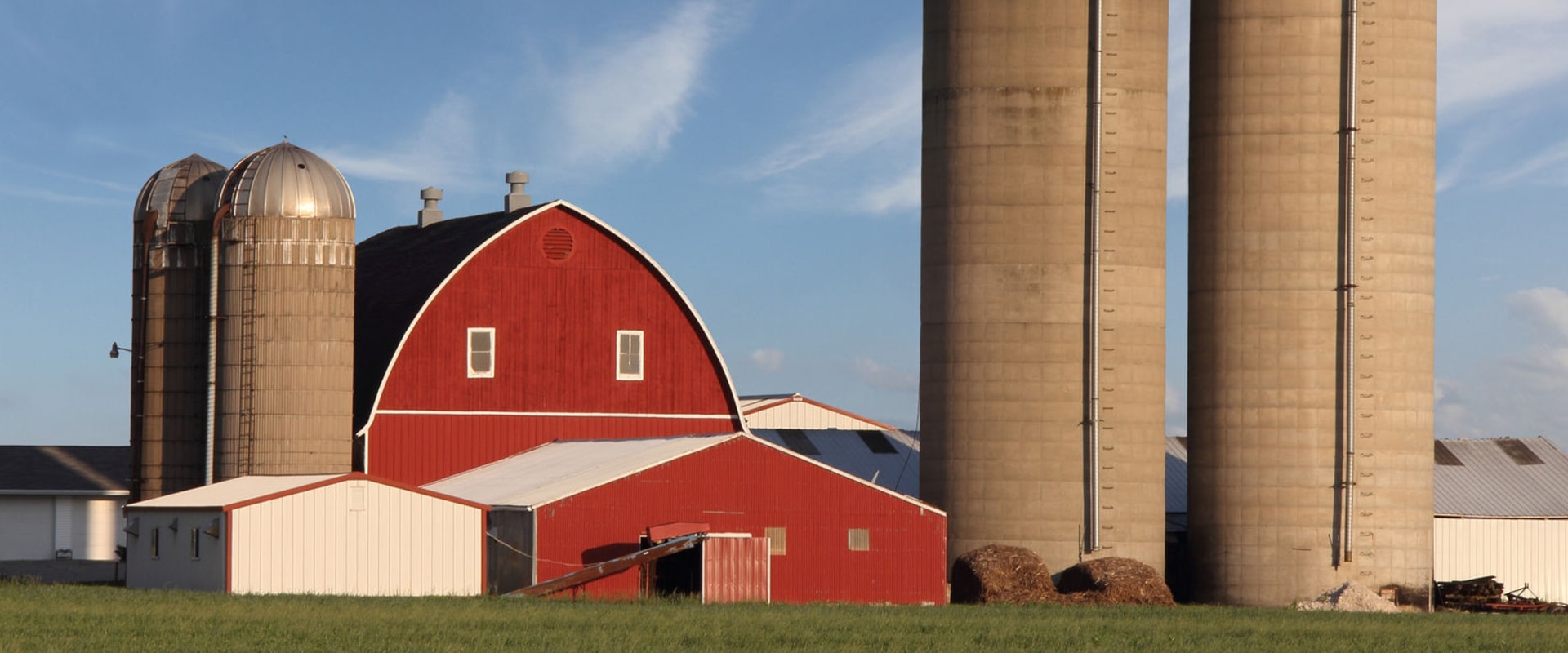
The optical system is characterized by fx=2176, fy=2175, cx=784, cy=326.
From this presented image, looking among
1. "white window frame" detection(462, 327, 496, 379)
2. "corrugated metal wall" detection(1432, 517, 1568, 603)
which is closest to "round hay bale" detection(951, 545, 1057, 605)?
"white window frame" detection(462, 327, 496, 379)

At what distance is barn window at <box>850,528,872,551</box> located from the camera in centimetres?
4588

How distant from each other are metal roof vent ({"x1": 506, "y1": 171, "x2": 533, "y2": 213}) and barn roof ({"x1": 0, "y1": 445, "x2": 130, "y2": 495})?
44.4 ft

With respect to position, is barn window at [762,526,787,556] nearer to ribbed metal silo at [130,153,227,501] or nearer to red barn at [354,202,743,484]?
red barn at [354,202,743,484]

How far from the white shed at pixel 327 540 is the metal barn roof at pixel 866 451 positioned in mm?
15932

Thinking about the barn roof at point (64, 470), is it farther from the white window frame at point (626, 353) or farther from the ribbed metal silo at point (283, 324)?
the white window frame at point (626, 353)

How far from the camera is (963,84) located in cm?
5066

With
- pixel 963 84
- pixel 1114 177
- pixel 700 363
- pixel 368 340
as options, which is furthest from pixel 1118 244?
pixel 368 340

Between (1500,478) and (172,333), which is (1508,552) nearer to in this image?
(1500,478)

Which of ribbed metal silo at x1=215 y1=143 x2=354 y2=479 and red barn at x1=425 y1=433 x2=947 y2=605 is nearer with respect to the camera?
red barn at x1=425 y1=433 x2=947 y2=605

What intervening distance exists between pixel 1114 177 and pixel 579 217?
522 inches

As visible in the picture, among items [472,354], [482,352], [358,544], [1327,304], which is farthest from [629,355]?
[1327,304]

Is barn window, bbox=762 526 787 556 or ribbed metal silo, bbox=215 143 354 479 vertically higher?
ribbed metal silo, bbox=215 143 354 479

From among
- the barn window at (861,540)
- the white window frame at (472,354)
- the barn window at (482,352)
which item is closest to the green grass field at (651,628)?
the barn window at (861,540)

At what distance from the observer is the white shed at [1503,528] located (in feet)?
184
